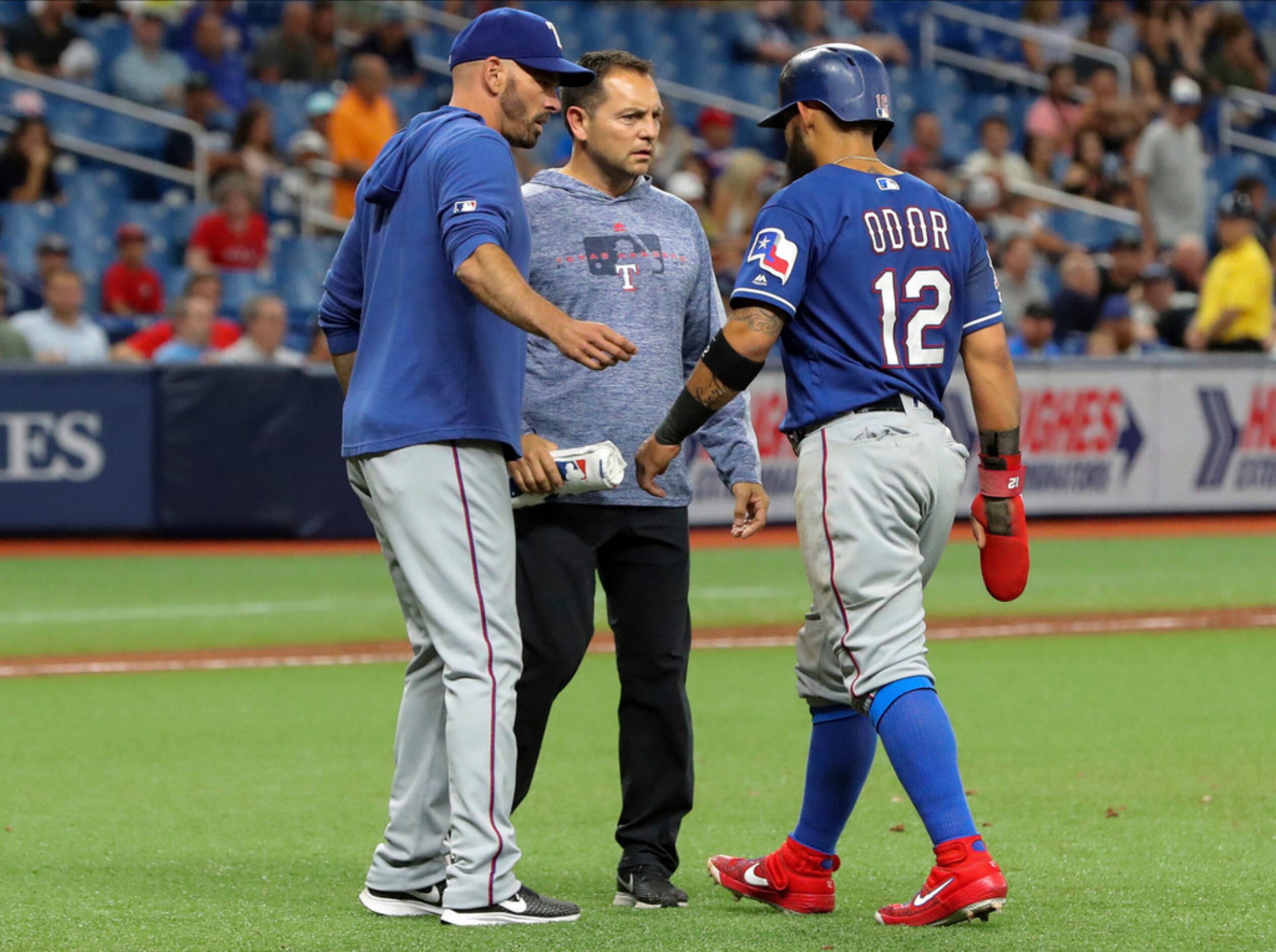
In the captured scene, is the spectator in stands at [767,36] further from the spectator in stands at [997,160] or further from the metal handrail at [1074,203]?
the metal handrail at [1074,203]

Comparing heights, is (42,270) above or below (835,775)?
above

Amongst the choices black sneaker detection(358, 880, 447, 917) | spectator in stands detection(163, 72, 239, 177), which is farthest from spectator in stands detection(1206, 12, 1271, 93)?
black sneaker detection(358, 880, 447, 917)

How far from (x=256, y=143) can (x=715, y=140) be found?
181 inches

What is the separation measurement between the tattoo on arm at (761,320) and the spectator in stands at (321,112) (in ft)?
43.4

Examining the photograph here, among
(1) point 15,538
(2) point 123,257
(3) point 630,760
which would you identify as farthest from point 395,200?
(2) point 123,257

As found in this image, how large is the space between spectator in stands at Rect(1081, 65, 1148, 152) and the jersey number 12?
58.4 ft

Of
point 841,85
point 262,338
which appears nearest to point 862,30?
point 262,338

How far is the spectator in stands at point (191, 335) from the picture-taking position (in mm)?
14320

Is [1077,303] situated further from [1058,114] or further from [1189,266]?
[1058,114]

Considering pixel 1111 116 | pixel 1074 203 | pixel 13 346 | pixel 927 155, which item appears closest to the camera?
pixel 13 346

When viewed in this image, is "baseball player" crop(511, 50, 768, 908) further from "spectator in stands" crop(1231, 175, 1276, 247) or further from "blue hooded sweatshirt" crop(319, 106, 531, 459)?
"spectator in stands" crop(1231, 175, 1276, 247)

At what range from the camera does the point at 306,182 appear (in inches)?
676

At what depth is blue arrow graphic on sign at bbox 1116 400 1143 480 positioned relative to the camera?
15.8 m

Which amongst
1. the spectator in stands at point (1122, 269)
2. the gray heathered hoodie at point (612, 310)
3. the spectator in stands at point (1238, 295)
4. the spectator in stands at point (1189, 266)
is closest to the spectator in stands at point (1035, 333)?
the spectator in stands at point (1238, 295)
